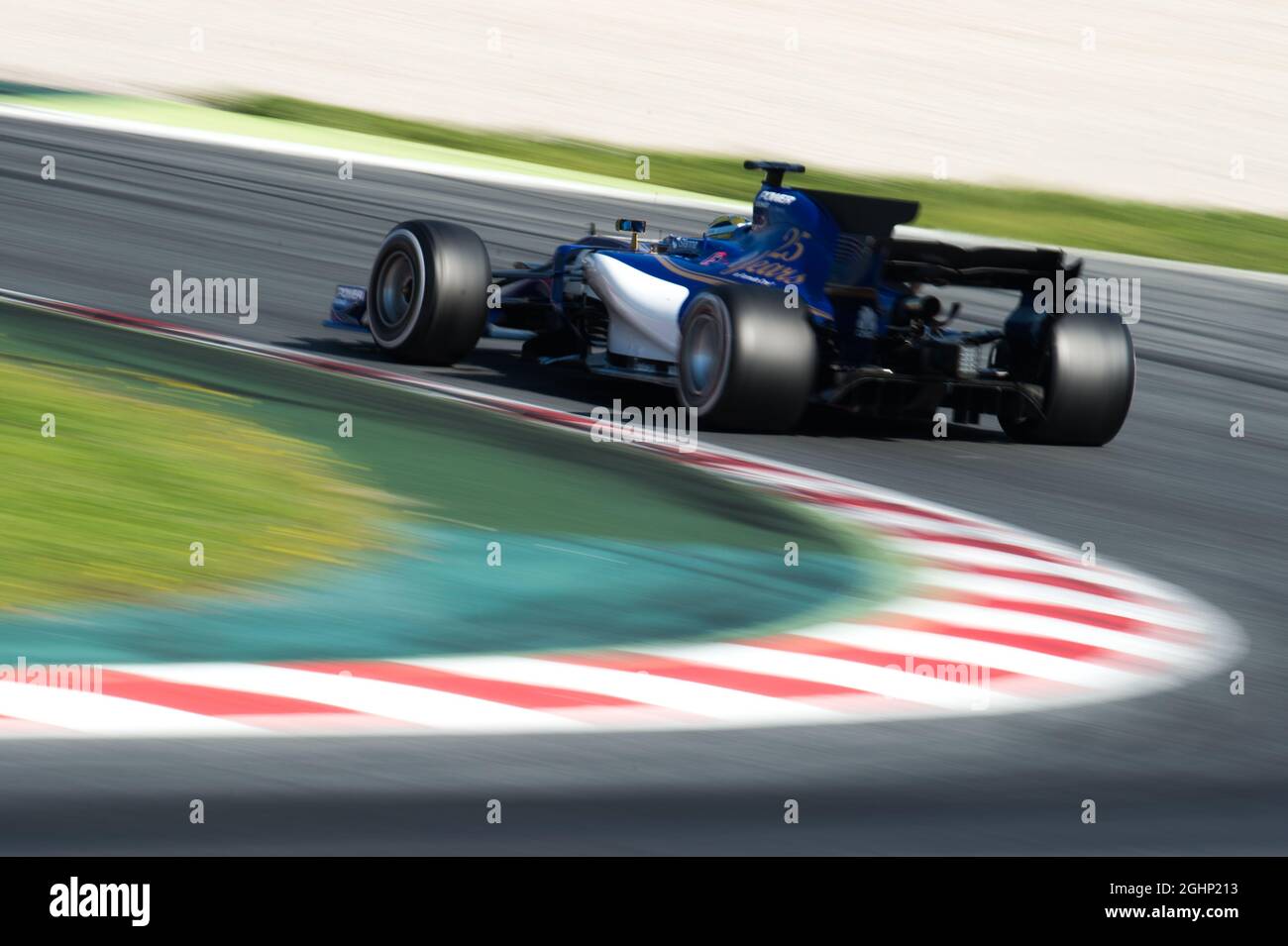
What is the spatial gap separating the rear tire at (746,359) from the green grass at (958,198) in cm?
1295

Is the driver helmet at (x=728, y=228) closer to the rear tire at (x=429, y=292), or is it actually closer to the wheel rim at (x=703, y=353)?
the wheel rim at (x=703, y=353)

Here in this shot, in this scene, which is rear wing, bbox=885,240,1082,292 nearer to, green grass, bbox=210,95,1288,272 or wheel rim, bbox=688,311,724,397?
wheel rim, bbox=688,311,724,397

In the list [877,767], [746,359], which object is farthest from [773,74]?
[877,767]

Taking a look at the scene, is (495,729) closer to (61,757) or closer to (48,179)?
(61,757)

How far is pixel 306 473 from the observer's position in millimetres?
8172

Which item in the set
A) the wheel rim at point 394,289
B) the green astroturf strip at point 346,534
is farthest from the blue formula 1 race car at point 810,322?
the green astroturf strip at point 346,534

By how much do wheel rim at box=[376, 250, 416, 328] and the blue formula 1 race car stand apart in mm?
161

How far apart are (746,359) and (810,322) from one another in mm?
417

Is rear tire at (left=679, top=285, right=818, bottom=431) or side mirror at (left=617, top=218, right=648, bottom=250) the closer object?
rear tire at (left=679, top=285, right=818, bottom=431)

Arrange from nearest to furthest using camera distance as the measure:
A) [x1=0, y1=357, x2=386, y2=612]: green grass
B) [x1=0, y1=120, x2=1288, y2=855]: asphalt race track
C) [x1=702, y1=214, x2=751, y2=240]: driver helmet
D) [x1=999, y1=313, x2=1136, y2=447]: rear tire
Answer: [x1=0, y1=120, x2=1288, y2=855]: asphalt race track → [x1=0, y1=357, x2=386, y2=612]: green grass → [x1=999, y1=313, x2=1136, y2=447]: rear tire → [x1=702, y1=214, x2=751, y2=240]: driver helmet

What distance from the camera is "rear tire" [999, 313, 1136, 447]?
34.4ft

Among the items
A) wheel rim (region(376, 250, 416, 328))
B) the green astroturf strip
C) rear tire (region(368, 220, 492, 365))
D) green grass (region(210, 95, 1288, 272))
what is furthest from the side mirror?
green grass (region(210, 95, 1288, 272))

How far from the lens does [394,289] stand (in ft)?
38.6

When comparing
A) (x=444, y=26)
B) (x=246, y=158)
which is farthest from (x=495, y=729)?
(x=444, y=26)
